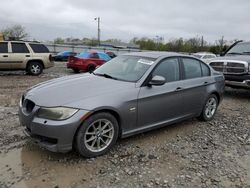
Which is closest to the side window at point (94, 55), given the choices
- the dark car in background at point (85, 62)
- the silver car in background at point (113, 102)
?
the dark car in background at point (85, 62)

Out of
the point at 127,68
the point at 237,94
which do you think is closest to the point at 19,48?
the point at 127,68

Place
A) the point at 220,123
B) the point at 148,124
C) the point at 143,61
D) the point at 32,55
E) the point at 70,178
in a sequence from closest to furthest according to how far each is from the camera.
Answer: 1. the point at 70,178
2. the point at 148,124
3. the point at 143,61
4. the point at 220,123
5. the point at 32,55

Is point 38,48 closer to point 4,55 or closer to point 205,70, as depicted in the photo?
point 4,55

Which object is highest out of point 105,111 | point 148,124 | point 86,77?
point 86,77

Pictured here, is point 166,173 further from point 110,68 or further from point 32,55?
point 32,55

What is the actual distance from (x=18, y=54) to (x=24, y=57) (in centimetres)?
29

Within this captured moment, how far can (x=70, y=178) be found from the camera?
3.15 m

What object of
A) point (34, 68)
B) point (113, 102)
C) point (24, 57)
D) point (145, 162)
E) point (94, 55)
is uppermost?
point (94, 55)

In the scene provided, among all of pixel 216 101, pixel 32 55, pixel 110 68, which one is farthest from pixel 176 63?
pixel 32 55

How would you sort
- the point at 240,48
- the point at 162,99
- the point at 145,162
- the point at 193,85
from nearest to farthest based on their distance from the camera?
1. the point at 145,162
2. the point at 162,99
3. the point at 193,85
4. the point at 240,48

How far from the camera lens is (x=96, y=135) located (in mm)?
3648

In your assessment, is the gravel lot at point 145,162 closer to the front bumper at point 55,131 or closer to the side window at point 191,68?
the front bumper at point 55,131

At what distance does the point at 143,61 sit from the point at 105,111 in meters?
1.40

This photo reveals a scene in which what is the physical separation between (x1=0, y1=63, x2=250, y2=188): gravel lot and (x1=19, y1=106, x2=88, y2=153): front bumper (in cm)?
30
